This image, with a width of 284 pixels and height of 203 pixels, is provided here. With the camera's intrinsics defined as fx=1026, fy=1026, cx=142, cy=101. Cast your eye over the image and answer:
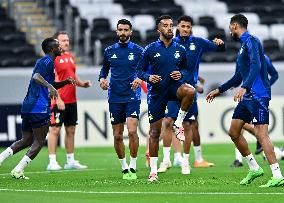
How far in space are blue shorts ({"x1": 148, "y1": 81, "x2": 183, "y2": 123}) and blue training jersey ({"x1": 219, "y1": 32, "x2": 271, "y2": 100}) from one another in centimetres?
134

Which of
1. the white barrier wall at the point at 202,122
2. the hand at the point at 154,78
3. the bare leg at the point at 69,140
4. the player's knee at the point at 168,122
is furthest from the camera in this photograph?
the white barrier wall at the point at 202,122

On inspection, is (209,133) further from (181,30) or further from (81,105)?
(181,30)

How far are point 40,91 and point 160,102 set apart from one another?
7.70 ft

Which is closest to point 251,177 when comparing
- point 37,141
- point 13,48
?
point 37,141

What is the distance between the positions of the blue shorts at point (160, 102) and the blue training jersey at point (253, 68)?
1.34m

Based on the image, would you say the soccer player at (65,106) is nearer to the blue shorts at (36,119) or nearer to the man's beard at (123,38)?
the blue shorts at (36,119)

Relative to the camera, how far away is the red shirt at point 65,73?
20.3m

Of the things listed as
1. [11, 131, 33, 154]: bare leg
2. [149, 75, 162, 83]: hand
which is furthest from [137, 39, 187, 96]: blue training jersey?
[11, 131, 33, 154]: bare leg

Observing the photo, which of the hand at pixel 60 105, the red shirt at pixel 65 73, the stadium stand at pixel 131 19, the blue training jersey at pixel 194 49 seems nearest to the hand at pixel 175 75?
the blue training jersey at pixel 194 49

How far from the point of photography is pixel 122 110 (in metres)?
17.2

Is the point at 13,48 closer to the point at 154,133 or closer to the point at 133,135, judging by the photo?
the point at 133,135

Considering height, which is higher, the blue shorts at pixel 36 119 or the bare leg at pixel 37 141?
the blue shorts at pixel 36 119

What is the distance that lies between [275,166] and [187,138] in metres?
3.97

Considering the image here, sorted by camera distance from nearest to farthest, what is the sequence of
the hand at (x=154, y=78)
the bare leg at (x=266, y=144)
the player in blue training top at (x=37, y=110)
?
the bare leg at (x=266, y=144) < the hand at (x=154, y=78) < the player in blue training top at (x=37, y=110)
